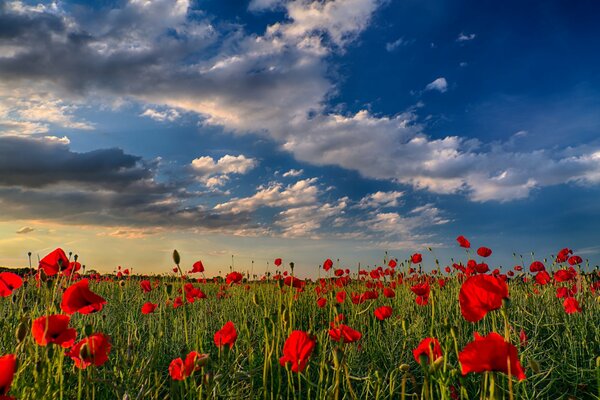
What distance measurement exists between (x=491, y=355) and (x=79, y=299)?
1.96m

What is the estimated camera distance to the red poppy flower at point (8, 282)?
288cm

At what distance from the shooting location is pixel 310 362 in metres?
3.83

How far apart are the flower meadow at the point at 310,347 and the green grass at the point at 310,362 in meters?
0.02

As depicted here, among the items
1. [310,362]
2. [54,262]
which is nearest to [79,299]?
[54,262]

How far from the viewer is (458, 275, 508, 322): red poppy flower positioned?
1.80 m

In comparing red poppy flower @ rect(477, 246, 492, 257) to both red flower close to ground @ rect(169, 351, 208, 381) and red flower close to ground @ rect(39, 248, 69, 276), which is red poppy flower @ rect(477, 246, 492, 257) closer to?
red flower close to ground @ rect(169, 351, 208, 381)

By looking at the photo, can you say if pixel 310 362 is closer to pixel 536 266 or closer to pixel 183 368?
pixel 183 368

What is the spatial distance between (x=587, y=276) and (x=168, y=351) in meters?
6.75

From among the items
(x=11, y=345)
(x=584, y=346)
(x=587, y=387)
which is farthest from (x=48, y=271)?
(x=584, y=346)

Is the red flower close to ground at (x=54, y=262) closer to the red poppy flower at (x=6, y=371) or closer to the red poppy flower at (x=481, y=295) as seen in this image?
the red poppy flower at (x=6, y=371)

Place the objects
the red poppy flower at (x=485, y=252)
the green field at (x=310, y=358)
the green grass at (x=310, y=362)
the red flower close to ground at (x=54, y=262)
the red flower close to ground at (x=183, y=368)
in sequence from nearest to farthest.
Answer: the red flower close to ground at (x=183, y=368) → the green field at (x=310, y=358) → the green grass at (x=310, y=362) → the red flower close to ground at (x=54, y=262) → the red poppy flower at (x=485, y=252)

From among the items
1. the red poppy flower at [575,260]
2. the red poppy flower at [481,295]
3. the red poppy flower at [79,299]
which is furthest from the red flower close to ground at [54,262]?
the red poppy flower at [575,260]

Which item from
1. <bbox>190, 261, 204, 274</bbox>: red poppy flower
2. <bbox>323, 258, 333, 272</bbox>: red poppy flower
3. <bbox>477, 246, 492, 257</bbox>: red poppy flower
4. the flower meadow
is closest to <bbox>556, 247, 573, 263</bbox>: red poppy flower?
the flower meadow

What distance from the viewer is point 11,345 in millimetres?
4102
